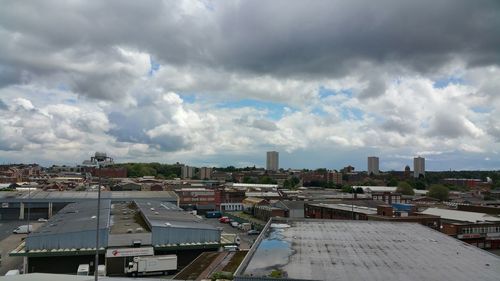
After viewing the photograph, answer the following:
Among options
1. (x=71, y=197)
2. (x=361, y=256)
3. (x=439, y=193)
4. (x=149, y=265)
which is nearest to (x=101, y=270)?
(x=149, y=265)

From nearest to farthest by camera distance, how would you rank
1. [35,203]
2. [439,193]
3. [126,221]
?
[126,221] < [35,203] < [439,193]

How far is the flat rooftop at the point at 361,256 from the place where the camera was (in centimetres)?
2069

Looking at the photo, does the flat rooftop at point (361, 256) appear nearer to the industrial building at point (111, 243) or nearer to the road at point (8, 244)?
the industrial building at point (111, 243)

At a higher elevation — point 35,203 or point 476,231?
point 35,203

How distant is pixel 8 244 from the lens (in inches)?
2087

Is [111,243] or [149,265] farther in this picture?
[111,243]

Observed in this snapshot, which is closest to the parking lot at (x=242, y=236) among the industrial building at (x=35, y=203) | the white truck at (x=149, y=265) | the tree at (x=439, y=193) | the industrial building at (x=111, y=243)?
the industrial building at (x=111, y=243)

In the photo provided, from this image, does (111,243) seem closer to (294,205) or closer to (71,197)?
(294,205)

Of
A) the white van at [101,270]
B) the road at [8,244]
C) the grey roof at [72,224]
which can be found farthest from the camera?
the road at [8,244]

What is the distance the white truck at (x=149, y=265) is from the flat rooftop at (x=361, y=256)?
9.01 m

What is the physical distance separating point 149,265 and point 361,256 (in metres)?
18.6

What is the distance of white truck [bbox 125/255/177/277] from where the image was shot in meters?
36.1

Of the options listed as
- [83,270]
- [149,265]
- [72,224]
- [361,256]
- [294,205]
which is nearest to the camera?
[361,256]

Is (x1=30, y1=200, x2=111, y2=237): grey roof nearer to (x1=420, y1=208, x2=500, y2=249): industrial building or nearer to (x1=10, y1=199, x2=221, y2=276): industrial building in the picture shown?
(x1=10, y1=199, x2=221, y2=276): industrial building
